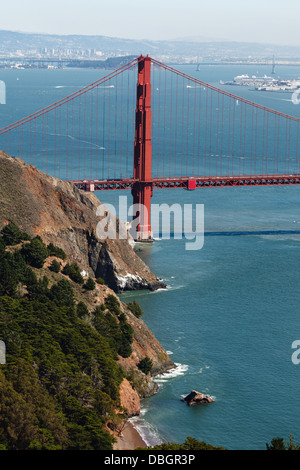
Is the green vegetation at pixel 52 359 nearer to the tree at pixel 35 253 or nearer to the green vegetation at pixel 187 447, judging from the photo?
the tree at pixel 35 253

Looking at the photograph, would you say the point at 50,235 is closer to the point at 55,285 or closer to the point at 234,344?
the point at 55,285

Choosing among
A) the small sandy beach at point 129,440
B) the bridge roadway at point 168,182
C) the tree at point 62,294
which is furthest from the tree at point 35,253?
the bridge roadway at point 168,182

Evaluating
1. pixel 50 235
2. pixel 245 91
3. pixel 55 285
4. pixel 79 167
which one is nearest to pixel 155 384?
pixel 55 285

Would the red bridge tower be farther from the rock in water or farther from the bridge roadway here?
the rock in water

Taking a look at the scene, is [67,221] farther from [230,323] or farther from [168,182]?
[168,182]

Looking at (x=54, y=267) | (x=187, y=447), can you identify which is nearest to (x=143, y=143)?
(x=54, y=267)

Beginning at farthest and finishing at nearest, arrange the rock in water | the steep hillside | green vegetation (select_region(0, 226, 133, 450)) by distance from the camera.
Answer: the rock in water, the steep hillside, green vegetation (select_region(0, 226, 133, 450))

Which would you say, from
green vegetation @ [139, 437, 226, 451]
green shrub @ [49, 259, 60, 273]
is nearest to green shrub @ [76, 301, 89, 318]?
green shrub @ [49, 259, 60, 273]
